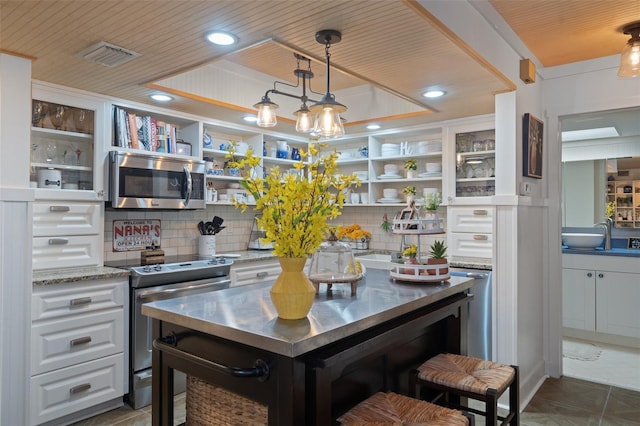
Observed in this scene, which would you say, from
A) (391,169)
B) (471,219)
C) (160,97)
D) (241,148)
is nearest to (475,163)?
(471,219)

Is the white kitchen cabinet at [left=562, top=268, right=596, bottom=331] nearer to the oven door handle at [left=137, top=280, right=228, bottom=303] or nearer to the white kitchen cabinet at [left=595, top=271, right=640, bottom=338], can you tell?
the white kitchen cabinet at [left=595, top=271, right=640, bottom=338]

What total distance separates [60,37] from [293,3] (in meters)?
1.32

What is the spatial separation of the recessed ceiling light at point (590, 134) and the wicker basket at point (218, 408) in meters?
5.60

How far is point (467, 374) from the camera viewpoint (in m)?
1.99

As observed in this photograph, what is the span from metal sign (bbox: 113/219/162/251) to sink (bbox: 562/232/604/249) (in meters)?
4.46

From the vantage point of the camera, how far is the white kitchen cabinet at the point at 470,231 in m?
3.83

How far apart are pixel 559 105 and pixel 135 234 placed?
12.3 ft

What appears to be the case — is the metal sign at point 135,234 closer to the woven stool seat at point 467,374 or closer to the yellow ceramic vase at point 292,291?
the yellow ceramic vase at point 292,291

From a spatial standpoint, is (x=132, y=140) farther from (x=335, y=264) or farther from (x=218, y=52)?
(x=335, y=264)

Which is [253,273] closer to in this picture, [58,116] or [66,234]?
[66,234]

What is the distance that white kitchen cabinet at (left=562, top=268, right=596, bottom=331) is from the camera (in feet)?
15.1

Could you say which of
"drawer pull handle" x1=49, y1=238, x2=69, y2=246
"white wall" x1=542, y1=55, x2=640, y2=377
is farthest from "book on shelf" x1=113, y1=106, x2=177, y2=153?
"white wall" x1=542, y1=55, x2=640, y2=377

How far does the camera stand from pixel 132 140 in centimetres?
347

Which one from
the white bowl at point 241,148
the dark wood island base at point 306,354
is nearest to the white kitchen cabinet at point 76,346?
the dark wood island base at point 306,354
